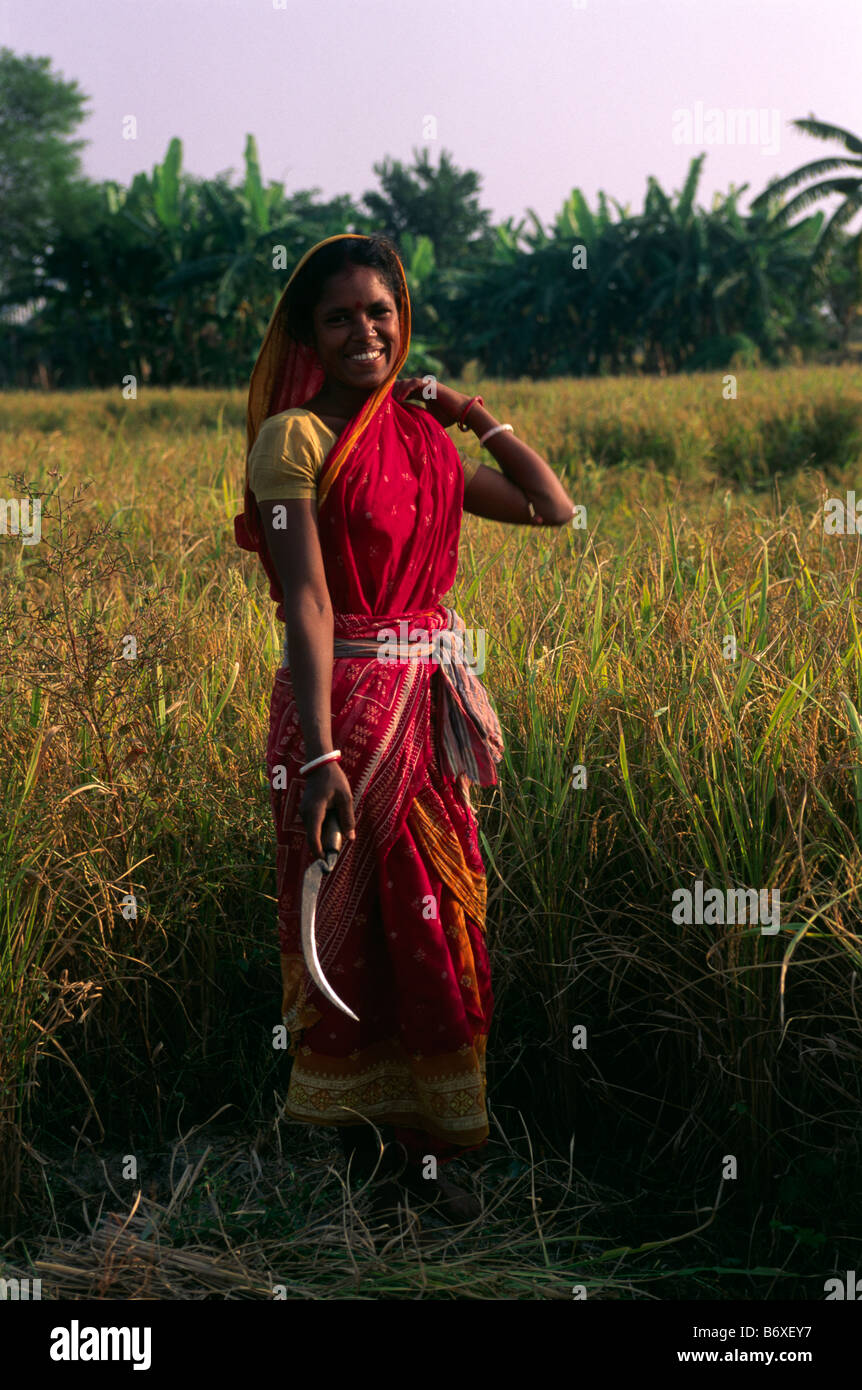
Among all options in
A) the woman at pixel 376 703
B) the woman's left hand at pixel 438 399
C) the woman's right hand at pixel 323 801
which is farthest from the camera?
the woman's left hand at pixel 438 399

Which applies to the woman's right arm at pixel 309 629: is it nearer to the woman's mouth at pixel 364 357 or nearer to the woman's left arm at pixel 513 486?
the woman's mouth at pixel 364 357

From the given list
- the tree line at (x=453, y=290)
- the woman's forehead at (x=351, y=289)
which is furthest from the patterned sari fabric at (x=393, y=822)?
the tree line at (x=453, y=290)

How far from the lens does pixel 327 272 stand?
166 cm

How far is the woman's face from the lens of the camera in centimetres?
165

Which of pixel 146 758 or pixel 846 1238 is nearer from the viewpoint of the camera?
pixel 846 1238

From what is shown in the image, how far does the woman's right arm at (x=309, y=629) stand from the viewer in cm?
156

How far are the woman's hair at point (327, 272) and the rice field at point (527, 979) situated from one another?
0.81m

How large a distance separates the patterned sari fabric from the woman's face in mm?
46

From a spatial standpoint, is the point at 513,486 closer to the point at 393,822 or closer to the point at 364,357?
the point at 364,357

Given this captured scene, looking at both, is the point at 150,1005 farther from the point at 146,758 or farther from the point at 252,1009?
the point at 146,758

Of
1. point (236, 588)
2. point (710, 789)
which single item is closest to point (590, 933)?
point (710, 789)

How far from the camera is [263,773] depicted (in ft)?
7.99

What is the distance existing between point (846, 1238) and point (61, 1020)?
1.29 m

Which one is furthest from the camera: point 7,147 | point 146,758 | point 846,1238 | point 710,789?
point 7,147
